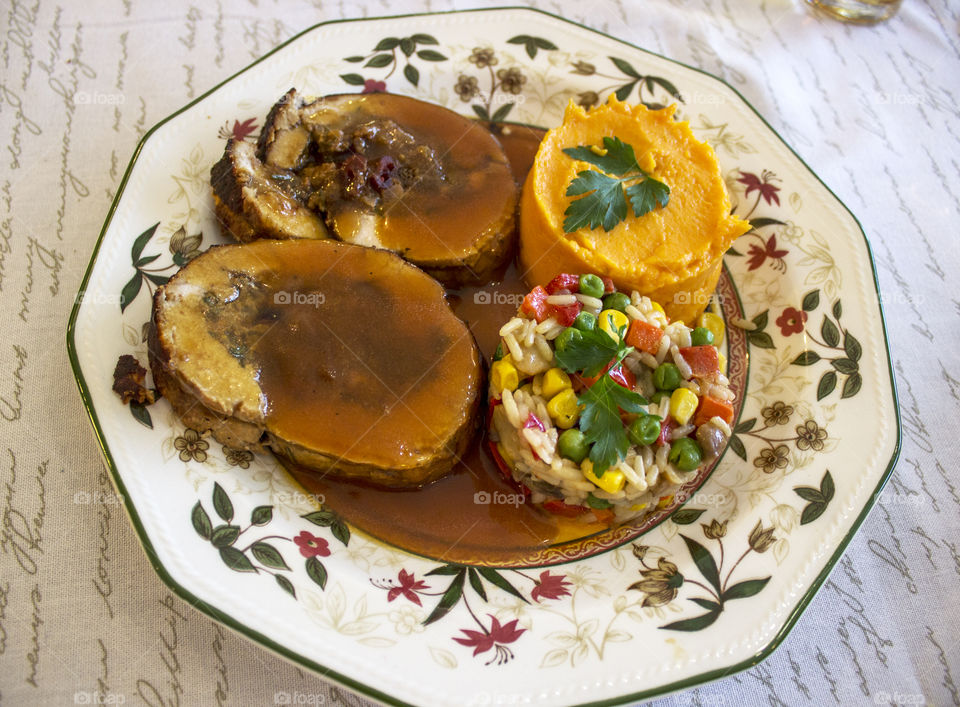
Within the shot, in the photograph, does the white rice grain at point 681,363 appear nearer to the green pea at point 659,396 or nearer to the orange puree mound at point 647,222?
the green pea at point 659,396

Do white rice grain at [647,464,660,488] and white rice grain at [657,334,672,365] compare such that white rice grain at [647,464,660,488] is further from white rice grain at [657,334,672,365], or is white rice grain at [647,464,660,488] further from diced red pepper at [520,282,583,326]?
diced red pepper at [520,282,583,326]

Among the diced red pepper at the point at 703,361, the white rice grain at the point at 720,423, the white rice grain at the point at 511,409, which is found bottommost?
the white rice grain at the point at 511,409

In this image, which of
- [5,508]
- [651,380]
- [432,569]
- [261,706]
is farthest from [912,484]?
[5,508]

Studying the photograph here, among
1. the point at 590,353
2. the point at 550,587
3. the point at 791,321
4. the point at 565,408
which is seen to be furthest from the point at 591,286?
the point at 550,587

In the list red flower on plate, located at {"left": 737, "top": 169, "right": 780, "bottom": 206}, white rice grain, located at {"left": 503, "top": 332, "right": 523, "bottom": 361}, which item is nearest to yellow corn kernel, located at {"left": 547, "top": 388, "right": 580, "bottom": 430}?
white rice grain, located at {"left": 503, "top": 332, "right": 523, "bottom": 361}

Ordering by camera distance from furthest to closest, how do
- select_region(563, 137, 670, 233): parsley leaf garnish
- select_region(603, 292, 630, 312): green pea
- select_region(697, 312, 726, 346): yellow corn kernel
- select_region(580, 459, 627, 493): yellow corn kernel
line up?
select_region(697, 312, 726, 346): yellow corn kernel
select_region(563, 137, 670, 233): parsley leaf garnish
select_region(603, 292, 630, 312): green pea
select_region(580, 459, 627, 493): yellow corn kernel

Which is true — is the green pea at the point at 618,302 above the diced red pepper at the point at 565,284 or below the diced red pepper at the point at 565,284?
above

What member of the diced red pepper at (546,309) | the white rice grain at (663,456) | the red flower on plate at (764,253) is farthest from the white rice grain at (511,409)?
the red flower on plate at (764,253)

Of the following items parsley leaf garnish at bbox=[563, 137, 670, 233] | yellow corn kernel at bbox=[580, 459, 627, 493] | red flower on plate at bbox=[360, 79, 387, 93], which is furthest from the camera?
red flower on plate at bbox=[360, 79, 387, 93]
